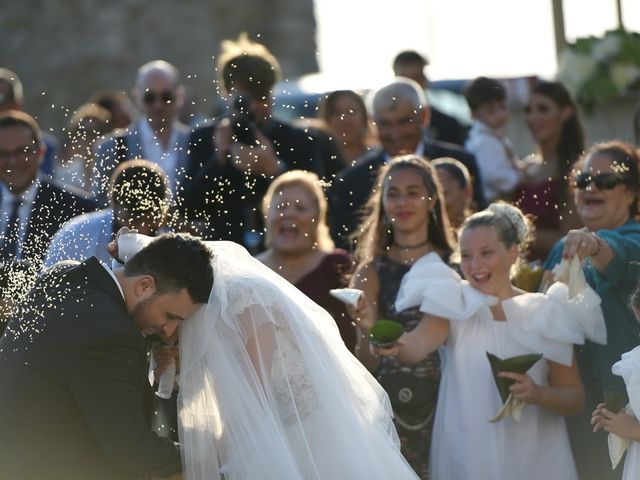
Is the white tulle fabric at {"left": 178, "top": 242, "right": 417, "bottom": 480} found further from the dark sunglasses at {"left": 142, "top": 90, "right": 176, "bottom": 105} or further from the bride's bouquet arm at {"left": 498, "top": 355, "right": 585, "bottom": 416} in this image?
the dark sunglasses at {"left": 142, "top": 90, "right": 176, "bottom": 105}

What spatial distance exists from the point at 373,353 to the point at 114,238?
1.36 metres

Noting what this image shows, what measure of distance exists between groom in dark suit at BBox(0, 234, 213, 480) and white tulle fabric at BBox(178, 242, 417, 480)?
0.43 ft

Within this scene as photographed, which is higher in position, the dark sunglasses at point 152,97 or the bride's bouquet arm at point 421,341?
the dark sunglasses at point 152,97

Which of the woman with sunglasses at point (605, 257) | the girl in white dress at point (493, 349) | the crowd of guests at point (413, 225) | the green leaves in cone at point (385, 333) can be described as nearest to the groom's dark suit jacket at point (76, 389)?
the crowd of guests at point (413, 225)

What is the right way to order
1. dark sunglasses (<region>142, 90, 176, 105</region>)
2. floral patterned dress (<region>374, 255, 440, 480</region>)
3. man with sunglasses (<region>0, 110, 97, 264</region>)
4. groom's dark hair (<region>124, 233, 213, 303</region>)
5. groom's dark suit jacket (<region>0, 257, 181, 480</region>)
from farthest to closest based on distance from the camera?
dark sunglasses (<region>142, 90, 176, 105</region>)
man with sunglasses (<region>0, 110, 97, 264</region>)
floral patterned dress (<region>374, 255, 440, 480</region>)
groom's dark hair (<region>124, 233, 213, 303</region>)
groom's dark suit jacket (<region>0, 257, 181, 480</region>)

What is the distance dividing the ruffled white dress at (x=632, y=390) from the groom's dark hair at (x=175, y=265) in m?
1.72

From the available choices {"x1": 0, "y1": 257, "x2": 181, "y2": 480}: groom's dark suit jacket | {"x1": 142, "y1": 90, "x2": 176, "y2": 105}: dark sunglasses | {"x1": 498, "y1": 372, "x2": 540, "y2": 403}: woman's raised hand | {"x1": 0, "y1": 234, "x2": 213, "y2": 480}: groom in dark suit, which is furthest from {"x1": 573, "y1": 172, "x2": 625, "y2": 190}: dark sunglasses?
{"x1": 142, "y1": 90, "x2": 176, "y2": 105}: dark sunglasses

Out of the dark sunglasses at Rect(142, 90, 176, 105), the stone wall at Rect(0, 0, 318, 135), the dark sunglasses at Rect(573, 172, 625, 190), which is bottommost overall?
the dark sunglasses at Rect(573, 172, 625, 190)

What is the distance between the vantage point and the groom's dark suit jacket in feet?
19.0

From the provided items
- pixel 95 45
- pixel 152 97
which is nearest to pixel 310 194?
pixel 152 97

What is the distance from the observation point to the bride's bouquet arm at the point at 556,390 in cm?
668

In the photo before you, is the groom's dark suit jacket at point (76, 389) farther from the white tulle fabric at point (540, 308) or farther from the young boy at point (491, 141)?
the young boy at point (491, 141)

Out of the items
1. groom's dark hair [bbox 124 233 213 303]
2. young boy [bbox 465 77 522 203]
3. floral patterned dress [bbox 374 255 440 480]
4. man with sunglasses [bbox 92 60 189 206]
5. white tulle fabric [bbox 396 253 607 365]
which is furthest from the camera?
young boy [bbox 465 77 522 203]

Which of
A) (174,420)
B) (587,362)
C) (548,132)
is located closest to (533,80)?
(548,132)
